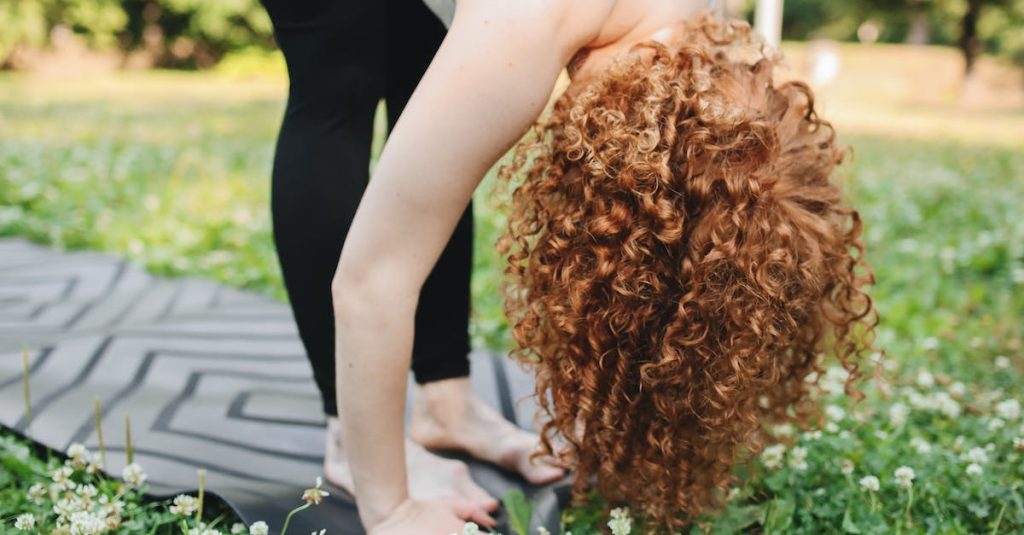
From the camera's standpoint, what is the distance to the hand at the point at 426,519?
53.3 inches

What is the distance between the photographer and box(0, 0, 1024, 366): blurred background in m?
2.79

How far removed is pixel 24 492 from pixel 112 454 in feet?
0.59

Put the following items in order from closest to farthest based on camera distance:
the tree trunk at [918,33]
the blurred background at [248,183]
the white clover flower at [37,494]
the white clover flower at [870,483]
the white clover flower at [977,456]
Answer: the white clover flower at [37,494], the white clover flower at [870,483], the white clover flower at [977,456], the blurred background at [248,183], the tree trunk at [918,33]

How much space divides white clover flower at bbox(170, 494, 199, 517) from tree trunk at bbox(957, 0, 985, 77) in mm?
17656

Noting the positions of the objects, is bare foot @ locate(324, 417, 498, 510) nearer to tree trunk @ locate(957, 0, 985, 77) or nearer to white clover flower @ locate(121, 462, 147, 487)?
white clover flower @ locate(121, 462, 147, 487)

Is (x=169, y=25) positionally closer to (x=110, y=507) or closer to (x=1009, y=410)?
(x=110, y=507)

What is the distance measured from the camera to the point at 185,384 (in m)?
2.03

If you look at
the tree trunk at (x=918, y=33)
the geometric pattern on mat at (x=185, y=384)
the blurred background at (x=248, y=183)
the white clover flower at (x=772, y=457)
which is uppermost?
the white clover flower at (x=772, y=457)

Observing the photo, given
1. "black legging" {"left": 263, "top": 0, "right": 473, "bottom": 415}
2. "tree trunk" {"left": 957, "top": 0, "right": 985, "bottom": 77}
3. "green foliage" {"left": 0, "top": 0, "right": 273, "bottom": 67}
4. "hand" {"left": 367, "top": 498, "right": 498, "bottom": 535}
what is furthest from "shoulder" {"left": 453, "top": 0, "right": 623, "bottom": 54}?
"tree trunk" {"left": 957, "top": 0, "right": 985, "bottom": 77}

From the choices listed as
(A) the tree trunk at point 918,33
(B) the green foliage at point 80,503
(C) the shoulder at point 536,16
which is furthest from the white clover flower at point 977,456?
(A) the tree trunk at point 918,33

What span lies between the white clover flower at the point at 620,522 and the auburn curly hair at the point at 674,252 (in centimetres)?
4

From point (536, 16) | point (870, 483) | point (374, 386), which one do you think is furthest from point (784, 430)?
point (536, 16)

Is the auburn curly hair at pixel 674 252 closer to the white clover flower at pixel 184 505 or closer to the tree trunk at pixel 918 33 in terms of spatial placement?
the white clover flower at pixel 184 505

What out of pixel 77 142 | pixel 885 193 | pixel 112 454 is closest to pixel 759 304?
pixel 112 454
